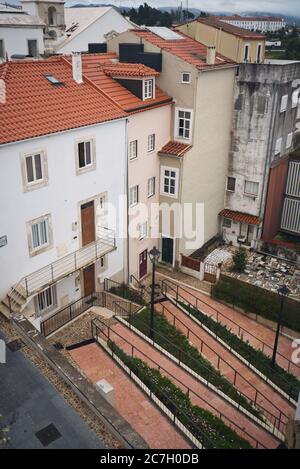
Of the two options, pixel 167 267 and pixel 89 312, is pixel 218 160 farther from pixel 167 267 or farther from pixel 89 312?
pixel 89 312

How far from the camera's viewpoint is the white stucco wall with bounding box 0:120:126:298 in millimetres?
15992

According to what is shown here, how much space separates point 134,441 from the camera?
11148 mm

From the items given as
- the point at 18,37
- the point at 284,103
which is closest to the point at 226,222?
the point at 284,103

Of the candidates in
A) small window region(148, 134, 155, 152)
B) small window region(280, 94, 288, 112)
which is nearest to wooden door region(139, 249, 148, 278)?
small window region(148, 134, 155, 152)

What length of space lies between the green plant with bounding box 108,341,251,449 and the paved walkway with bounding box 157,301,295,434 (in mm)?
2402

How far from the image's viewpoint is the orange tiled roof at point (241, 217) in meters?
29.1

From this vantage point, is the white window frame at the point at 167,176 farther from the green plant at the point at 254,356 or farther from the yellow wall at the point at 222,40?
the yellow wall at the point at 222,40

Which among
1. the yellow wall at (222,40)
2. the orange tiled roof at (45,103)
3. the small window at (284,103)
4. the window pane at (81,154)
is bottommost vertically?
the window pane at (81,154)

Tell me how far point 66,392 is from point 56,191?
854 centimetres

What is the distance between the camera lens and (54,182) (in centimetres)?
1778

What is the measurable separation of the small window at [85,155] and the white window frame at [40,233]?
2.76 metres

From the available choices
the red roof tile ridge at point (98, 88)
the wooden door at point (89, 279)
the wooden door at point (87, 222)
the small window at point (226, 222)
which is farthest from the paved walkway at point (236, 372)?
the red roof tile ridge at point (98, 88)

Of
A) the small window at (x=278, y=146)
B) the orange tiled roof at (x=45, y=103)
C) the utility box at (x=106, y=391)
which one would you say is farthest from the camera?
the small window at (x=278, y=146)

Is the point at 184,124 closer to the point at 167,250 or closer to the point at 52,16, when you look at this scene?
the point at 167,250
